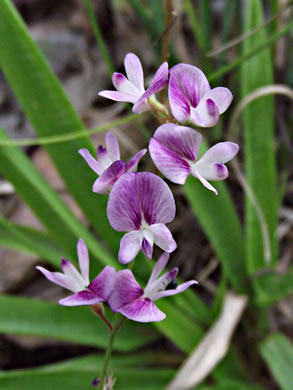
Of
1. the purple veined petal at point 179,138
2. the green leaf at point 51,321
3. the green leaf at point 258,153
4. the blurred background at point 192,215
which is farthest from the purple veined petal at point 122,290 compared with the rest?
the green leaf at point 258,153

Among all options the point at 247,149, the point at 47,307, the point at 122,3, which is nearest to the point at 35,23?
the point at 122,3

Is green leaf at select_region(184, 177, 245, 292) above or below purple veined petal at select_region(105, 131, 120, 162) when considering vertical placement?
below

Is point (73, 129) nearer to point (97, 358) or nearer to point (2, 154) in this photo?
point (2, 154)

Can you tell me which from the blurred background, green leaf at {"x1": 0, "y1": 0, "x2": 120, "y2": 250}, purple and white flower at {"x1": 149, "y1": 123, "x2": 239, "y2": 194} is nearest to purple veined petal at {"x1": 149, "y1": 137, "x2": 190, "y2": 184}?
purple and white flower at {"x1": 149, "y1": 123, "x2": 239, "y2": 194}

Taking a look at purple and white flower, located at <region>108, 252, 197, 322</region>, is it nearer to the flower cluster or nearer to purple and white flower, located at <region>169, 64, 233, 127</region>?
the flower cluster

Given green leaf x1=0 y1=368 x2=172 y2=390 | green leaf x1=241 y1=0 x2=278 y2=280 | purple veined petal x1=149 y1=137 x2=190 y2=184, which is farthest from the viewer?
green leaf x1=241 y1=0 x2=278 y2=280

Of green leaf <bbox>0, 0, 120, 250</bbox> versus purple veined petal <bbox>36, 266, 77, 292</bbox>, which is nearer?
purple veined petal <bbox>36, 266, 77, 292</bbox>

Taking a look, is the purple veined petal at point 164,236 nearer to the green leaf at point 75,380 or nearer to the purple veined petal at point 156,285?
the purple veined petal at point 156,285
